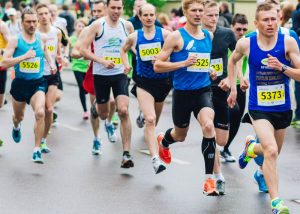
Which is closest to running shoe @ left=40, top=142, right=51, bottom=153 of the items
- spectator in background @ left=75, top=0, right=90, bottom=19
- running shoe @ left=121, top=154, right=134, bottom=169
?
running shoe @ left=121, top=154, right=134, bottom=169

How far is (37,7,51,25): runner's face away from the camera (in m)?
13.8

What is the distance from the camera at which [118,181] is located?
10.7 meters

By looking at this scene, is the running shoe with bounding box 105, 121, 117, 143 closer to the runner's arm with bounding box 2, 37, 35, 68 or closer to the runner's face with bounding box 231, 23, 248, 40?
the runner's arm with bounding box 2, 37, 35, 68

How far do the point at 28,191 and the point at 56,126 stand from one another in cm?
567

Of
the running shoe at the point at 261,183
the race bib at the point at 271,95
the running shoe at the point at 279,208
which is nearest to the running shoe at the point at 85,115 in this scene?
the running shoe at the point at 261,183

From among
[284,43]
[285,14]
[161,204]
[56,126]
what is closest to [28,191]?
[161,204]

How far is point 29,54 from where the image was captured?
11.7m

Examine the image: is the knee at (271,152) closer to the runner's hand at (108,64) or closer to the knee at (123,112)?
the knee at (123,112)

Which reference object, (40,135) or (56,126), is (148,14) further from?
(56,126)

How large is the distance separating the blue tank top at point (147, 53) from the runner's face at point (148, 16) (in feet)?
0.50

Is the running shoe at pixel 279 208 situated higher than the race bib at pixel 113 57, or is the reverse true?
the race bib at pixel 113 57

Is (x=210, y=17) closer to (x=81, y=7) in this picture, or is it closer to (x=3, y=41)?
(x=3, y=41)

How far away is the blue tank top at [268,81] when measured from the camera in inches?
357

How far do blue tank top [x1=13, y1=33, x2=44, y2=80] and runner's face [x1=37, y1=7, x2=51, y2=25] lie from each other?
1.66 meters
